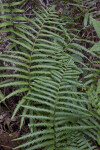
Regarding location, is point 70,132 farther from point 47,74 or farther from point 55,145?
point 47,74

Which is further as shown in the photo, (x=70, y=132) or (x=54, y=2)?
(x=54, y=2)

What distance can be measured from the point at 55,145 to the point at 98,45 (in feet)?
3.65

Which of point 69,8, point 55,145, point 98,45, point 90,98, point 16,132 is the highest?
point 69,8

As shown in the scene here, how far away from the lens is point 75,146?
1.62m

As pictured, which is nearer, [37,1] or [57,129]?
[57,129]

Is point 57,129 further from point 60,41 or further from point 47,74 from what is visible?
point 60,41

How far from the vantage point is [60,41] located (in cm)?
237

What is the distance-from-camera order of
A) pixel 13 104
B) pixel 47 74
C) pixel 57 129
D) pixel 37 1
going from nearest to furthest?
pixel 57 129
pixel 47 74
pixel 13 104
pixel 37 1

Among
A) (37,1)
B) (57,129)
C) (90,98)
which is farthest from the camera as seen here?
(37,1)

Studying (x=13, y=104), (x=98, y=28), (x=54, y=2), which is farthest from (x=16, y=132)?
(x=54, y=2)

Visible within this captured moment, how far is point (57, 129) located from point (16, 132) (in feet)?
2.30

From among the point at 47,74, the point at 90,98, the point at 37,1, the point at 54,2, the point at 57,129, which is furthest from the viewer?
the point at 54,2

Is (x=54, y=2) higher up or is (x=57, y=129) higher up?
(x=54, y=2)

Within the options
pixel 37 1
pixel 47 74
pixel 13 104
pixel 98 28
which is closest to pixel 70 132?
pixel 47 74
